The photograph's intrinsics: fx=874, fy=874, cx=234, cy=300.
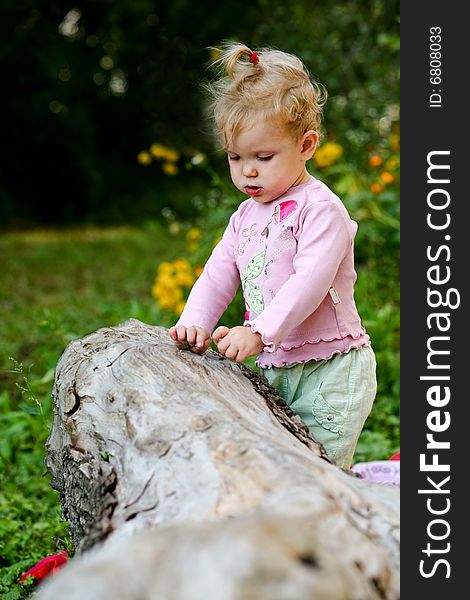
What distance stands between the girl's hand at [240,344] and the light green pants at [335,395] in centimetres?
27

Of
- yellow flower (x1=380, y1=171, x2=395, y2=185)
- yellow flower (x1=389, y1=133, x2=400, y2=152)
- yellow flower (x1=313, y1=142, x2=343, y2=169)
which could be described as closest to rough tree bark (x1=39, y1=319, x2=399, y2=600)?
yellow flower (x1=380, y1=171, x2=395, y2=185)

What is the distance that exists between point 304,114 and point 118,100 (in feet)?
36.7

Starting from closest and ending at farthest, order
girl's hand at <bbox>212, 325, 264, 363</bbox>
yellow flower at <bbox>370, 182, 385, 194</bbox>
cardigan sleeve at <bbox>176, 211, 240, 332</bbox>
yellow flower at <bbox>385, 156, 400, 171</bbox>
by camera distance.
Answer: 1. girl's hand at <bbox>212, 325, 264, 363</bbox>
2. cardigan sleeve at <bbox>176, 211, 240, 332</bbox>
3. yellow flower at <bbox>370, 182, 385, 194</bbox>
4. yellow flower at <bbox>385, 156, 400, 171</bbox>

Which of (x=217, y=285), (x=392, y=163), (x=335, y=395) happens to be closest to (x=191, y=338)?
(x=217, y=285)

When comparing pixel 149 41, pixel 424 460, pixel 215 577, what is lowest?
pixel 215 577

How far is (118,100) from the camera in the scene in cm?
1301

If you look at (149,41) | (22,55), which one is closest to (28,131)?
(22,55)

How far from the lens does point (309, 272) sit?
7.22 ft

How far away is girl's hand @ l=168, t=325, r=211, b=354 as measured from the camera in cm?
231

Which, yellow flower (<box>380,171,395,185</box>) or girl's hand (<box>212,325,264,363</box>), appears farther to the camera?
yellow flower (<box>380,171,395,185</box>)

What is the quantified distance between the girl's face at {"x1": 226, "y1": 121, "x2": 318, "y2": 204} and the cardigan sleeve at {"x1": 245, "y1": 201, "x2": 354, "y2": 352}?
4.7 inches

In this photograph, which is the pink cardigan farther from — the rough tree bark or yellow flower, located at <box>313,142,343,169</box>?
yellow flower, located at <box>313,142,343,169</box>

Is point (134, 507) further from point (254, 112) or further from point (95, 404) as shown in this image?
point (254, 112)

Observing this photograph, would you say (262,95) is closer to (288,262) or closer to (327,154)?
(288,262)
